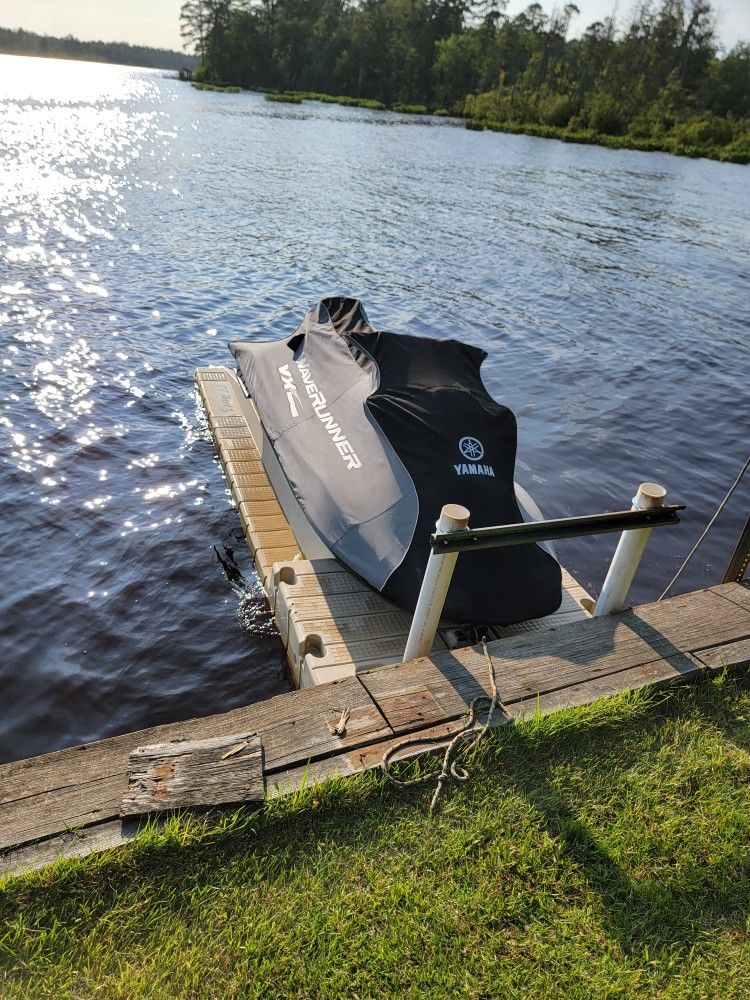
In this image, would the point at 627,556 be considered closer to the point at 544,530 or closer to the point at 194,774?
A: the point at 544,530

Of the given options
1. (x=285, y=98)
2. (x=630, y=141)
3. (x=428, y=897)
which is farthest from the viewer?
(x=285, y=98)

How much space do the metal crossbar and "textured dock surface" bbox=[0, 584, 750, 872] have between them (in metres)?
0.73

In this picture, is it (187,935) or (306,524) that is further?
(306,524)

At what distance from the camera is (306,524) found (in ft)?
20.9

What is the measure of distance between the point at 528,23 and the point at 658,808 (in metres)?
120

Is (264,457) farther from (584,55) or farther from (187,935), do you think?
(584,55)

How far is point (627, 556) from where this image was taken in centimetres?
449

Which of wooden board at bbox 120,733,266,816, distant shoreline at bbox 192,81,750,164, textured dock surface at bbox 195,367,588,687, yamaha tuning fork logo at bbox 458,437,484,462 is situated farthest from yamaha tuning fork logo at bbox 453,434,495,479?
distant shoreline at bbox 192,81,750,164

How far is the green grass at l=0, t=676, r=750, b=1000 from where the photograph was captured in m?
2.65

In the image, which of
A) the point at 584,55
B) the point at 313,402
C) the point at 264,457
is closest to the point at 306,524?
the point at 313,402

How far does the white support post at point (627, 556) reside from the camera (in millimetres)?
4328

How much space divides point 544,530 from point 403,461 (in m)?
1.64

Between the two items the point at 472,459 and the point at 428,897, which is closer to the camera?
the point at 428,897

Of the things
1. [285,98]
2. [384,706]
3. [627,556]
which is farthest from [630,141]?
[384,706]
